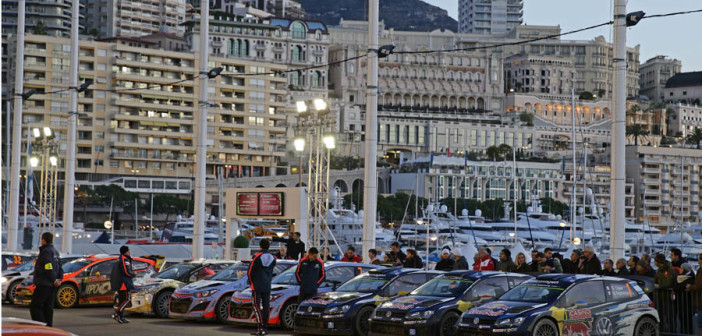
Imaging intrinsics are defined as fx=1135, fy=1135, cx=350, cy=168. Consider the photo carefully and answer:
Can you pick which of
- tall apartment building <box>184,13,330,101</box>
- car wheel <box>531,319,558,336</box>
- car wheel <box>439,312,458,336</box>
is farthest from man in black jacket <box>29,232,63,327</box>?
tall apartment building <box>184,13,330,101</box>

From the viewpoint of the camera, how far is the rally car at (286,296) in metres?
Result: 20.1

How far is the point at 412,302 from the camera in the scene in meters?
17.6

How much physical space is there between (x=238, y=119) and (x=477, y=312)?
13317cm

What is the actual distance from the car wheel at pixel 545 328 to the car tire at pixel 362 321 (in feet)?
11.3

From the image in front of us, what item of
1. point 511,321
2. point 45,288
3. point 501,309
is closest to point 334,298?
point 501,309

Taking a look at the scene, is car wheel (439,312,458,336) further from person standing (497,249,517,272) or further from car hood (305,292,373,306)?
person standing (497,249,517,272)

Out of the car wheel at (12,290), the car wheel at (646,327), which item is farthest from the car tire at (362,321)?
the car wheel at (12,290)

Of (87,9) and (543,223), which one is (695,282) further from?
(87,9)

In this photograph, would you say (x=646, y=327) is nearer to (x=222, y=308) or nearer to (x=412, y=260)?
(x=412, y=260)

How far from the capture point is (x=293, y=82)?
188m

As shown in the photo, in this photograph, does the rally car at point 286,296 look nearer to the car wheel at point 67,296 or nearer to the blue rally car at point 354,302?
the blue rally car at point 354,302

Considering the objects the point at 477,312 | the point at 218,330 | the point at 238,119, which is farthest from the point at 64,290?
the point at 238,119

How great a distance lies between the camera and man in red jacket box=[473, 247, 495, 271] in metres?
21.6

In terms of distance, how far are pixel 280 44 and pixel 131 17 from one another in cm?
2467
